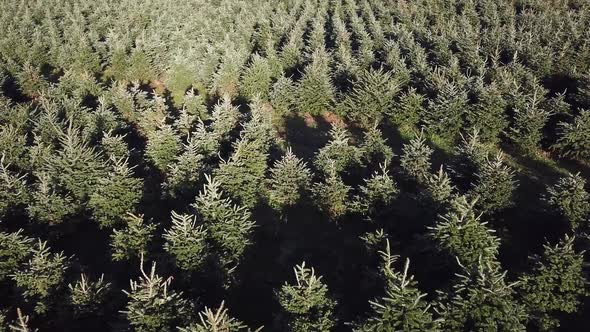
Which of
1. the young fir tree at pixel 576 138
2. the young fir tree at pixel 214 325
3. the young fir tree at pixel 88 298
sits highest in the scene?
the young fir tree at pixel 214 325

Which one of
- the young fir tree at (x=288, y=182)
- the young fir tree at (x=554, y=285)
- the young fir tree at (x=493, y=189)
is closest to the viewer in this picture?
the young fir tree at (x=554, y=285)

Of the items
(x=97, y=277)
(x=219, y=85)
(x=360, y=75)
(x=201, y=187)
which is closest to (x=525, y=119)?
(x=360, y=75)

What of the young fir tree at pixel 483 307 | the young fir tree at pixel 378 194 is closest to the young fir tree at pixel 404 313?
the young fir tree at pixel 483 307

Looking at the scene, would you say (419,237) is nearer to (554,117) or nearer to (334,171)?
(334,171)

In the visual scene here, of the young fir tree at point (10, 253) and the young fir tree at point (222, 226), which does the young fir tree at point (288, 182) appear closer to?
the young fir tree at point (222, 226)

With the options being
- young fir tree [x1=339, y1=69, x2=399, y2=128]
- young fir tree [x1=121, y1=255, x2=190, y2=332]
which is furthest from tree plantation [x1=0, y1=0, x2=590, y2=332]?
young fir tree [x1=339, y1=69, x2=399, y2=128]

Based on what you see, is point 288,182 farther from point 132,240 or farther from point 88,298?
point 88,298
